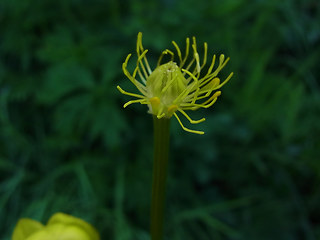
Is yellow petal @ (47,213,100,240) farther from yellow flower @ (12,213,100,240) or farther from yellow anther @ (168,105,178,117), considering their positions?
yellow anther @ (168,105,178,117)

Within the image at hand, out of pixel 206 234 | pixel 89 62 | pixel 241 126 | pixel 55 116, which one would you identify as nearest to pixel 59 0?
pixel 89 62

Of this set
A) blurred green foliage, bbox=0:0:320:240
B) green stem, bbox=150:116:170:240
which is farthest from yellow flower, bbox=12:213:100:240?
blurred green foliage, bbox=0:0:320:240

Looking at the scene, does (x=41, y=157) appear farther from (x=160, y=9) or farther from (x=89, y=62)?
(x=160, y=9)

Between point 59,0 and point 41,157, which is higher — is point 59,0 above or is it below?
above

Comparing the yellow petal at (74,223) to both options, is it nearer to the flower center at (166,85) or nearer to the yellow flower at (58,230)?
the yellow flower at (58,230)

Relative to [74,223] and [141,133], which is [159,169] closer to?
[74,223]

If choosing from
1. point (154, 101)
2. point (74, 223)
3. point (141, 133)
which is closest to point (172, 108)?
point (154, 101)
